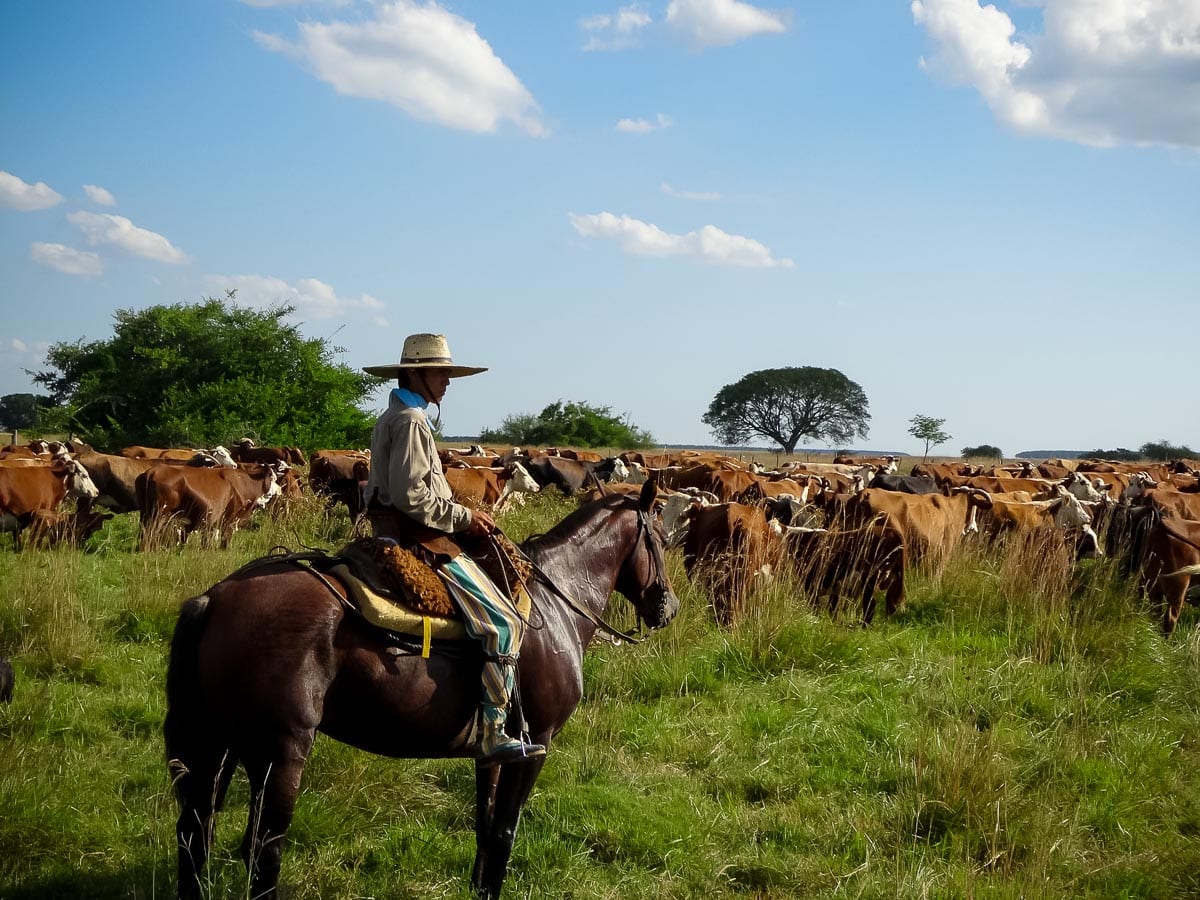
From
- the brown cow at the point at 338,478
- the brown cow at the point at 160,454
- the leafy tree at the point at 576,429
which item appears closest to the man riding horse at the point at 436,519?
the brown cow at the point at 338,478

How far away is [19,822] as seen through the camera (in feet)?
16.0

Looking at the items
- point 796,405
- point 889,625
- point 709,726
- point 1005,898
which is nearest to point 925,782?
point 1005,898

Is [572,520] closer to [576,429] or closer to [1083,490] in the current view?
[1083,490]

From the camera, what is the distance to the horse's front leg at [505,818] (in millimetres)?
4535

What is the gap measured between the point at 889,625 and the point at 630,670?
134 inches

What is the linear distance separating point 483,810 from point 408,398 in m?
2.05

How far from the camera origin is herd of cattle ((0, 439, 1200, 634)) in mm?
10719

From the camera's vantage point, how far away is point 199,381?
89.1 ft

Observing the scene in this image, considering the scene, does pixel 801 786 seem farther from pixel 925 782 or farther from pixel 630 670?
pixel 630 670

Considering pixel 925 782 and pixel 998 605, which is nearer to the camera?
pixel 925 782

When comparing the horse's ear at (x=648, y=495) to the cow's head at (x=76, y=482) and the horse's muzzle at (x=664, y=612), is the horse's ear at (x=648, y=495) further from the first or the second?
the cow's head at (x=76, y=482)

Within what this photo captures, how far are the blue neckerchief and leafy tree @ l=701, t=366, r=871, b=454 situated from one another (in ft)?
224

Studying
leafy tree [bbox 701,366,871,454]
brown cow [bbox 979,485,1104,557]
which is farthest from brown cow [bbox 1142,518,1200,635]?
leafy tree [bbox 701,366,871,454]

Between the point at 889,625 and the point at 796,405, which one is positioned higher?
the point at 796,405
